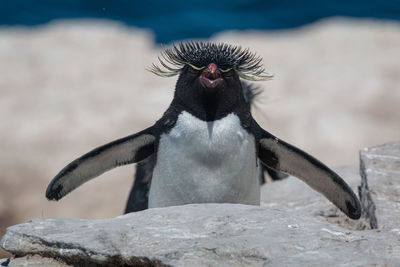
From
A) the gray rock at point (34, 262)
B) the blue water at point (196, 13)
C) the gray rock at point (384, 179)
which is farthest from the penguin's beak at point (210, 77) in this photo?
the blue water at point (196, 13)

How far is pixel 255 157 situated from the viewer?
4.17m

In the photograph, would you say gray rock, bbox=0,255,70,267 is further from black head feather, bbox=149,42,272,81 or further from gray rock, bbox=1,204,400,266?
black head feather, bbox=149,42,272,81

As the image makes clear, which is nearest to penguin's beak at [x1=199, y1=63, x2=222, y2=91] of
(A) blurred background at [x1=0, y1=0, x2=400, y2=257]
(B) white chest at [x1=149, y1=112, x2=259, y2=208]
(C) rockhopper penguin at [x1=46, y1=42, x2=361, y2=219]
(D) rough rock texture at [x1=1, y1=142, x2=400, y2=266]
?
(C) rockhopper penguin at [x1=46, y1=42, x2=361, y2=219]

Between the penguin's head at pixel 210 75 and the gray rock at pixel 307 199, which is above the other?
the penguin's head at pixel 210 75

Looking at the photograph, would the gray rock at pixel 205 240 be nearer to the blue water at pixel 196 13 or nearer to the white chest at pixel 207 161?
the white chest at pixel 207 161

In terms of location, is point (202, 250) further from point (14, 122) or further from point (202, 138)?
point (14, 122)

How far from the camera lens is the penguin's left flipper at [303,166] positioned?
13.5ft

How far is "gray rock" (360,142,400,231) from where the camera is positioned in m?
3.72

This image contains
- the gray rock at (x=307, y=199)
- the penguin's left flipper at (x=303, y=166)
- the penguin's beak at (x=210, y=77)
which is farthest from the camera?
the gray rock at (x=307, y=199)

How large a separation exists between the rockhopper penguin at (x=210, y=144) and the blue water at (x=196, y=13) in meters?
16.2

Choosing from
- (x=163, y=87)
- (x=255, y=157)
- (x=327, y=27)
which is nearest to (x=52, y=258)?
(x=255, y=157)

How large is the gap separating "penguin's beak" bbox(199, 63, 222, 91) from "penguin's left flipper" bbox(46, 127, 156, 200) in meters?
0.57

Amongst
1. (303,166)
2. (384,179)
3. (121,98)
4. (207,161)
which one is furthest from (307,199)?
(121,98)

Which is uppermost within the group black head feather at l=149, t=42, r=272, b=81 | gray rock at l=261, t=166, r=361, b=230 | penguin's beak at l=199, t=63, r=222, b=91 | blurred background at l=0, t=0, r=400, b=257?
blurred background at l=0, t=0, r=400, b=257
